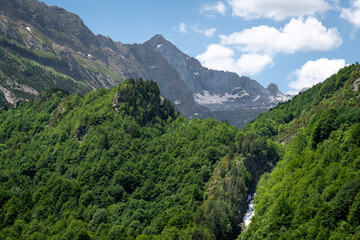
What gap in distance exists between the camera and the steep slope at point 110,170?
382ft

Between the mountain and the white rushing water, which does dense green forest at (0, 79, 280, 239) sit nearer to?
the mountain

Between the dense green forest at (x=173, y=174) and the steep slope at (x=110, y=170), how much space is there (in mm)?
511

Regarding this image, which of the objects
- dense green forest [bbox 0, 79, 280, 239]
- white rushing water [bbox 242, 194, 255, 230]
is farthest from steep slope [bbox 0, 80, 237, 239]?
white rushing water [bbox 242, 194, 255, 230]

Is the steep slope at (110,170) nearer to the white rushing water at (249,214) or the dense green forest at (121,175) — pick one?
the dense green forest at (121,175)

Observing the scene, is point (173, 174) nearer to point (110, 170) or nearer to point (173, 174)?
point (173, 174)

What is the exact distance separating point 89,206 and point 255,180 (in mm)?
67727

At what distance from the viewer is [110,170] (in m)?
149

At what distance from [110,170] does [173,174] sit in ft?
98.4

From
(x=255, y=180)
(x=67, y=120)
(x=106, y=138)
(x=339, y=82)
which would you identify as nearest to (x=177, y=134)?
(x=106, y=138)

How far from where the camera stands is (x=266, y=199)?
104 metres

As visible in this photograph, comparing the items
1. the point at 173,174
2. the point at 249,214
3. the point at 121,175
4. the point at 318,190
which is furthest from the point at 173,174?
the point at 318,190

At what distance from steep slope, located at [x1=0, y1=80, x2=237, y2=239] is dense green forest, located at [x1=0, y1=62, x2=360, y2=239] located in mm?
511

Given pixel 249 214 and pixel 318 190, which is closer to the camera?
pixel 318 190

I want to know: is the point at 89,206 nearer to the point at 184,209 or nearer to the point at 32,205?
the point at 32,205
